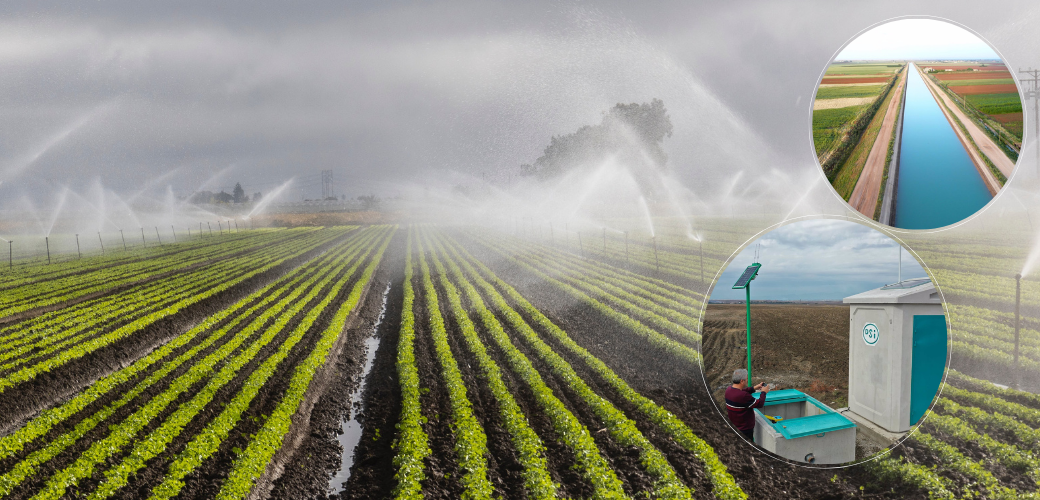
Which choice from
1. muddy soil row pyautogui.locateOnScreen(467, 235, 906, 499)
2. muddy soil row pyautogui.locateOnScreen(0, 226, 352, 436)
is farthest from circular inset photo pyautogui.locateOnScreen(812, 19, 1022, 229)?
muddy soil row pyautogui.locateOnScreen(0, 226, 352, 436)

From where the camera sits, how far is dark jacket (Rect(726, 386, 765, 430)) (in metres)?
4.07

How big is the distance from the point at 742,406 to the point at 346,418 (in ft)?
24.6

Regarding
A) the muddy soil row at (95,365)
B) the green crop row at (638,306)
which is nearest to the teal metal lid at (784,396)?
the green crop row at (638,306)

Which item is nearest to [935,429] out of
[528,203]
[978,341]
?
[978,341]

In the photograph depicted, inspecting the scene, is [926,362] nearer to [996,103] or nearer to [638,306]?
[996,103]

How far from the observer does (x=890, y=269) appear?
3346 mm

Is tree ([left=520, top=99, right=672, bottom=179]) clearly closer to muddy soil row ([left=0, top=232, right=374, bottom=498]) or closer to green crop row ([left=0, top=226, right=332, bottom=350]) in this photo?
green crop row ([left=0, top=226, right=332, bottom=350])

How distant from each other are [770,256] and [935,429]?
6080 millimetres

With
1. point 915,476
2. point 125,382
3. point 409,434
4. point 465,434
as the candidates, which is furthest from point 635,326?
point 125,382

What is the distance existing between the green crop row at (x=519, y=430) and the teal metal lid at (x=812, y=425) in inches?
125

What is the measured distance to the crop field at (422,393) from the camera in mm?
6484

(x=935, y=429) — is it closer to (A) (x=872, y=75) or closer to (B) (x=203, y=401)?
(A) (x=872, y=75)

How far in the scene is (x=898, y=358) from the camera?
3949 millimetres

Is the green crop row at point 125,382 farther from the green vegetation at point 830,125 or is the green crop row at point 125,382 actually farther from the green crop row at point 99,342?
the green vegetation at point 830,125
